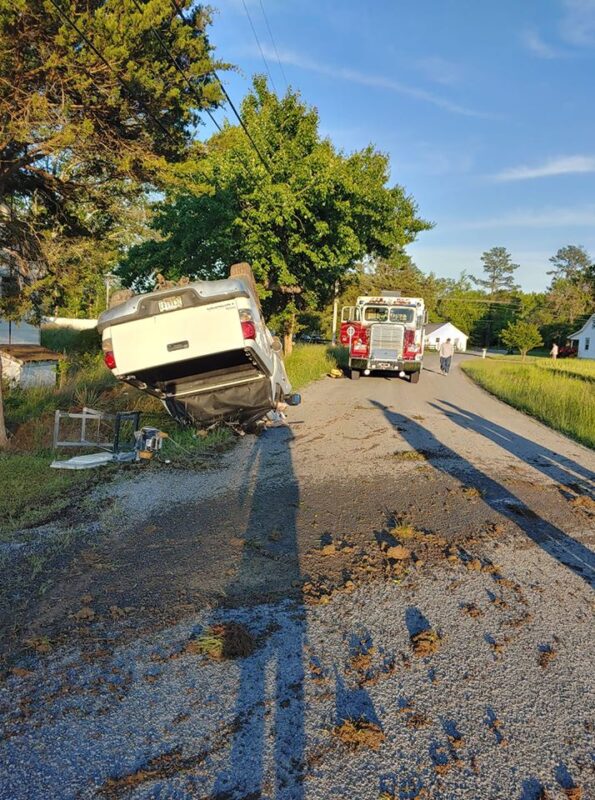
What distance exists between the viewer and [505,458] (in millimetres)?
8867

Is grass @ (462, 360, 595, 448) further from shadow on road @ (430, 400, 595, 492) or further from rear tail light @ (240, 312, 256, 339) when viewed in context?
rear tail light @ (240, 312, 256, 339)

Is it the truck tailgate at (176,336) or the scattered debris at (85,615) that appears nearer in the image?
the scattered debris at (85,615)

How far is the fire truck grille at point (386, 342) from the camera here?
20.9 m

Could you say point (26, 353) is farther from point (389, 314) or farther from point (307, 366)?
point (389, 314)

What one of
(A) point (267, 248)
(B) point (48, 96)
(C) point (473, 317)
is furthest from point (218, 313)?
(C) point (473, 317)

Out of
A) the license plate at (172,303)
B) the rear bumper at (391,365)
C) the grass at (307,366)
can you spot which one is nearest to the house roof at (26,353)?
the grass at (307,366)

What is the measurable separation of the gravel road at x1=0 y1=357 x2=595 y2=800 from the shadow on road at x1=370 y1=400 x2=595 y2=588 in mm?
36

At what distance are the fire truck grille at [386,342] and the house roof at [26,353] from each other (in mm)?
11435

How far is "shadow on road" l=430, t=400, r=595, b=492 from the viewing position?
8062 mm

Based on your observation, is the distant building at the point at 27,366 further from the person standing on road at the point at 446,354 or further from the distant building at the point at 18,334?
the person standing on road at the point at 446,354

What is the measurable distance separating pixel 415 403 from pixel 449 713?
42.2 feet

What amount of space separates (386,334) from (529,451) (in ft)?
38.7

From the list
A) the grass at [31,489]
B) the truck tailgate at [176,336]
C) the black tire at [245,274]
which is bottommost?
the grass at [31,489]

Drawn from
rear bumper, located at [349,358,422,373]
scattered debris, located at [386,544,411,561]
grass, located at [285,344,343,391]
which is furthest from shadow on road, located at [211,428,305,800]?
rear bumper, located at [349,358,422,373]
